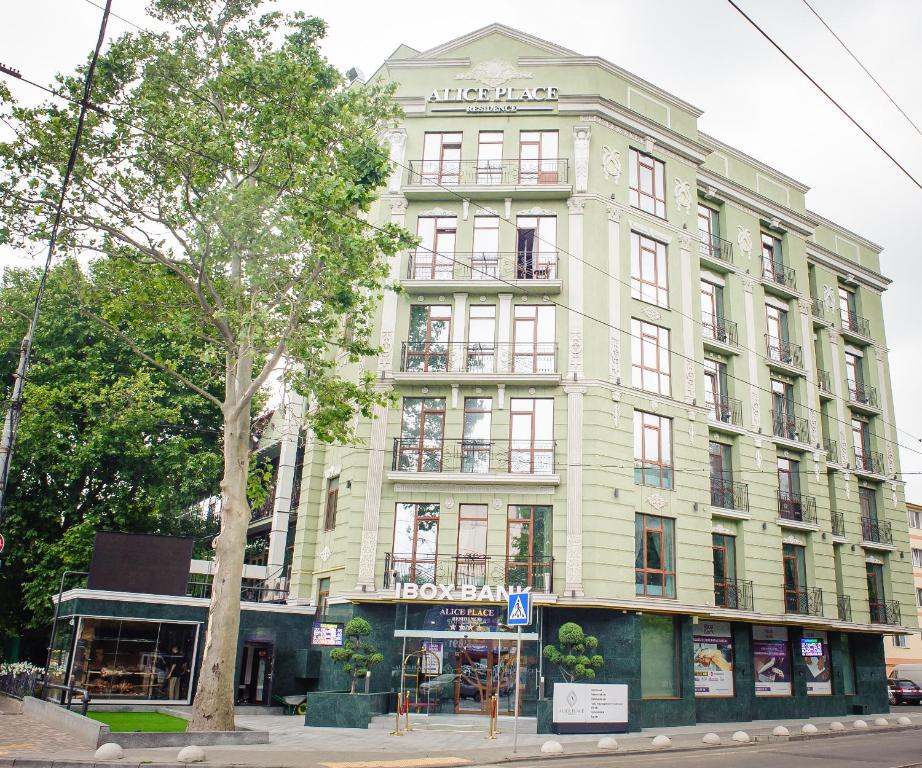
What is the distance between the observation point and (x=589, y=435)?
25.5m

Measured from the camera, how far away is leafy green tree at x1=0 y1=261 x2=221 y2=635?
2827 cm

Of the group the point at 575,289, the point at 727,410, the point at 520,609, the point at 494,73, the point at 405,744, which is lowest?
the point at 405,744

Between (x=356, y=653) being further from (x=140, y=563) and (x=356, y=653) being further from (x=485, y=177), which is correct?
(x=485, y=177)

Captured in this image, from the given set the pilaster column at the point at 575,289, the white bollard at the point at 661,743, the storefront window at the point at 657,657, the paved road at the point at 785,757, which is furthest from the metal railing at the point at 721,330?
the white bollard at the point at 661,743

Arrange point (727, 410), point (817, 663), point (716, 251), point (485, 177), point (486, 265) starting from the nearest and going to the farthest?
point (486, 265), point (485, 177), point (727, 410), point (817, 663), point (716, 251)

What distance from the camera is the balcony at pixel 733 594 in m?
27.8

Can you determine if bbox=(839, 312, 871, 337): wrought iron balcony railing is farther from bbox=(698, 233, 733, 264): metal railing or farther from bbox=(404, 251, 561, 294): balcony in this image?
bbox=(404, 251, 561, 294): balcony

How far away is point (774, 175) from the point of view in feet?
113

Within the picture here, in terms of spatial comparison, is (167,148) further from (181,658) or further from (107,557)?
(181,658)

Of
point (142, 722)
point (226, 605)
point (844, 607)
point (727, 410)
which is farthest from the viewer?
point (844, 607)

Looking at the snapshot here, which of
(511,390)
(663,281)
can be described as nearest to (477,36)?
(663,281)

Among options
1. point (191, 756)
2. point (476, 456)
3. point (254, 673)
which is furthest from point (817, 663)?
point (191, 756)

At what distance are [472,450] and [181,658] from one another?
11.2 m

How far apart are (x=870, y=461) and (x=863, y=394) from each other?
3078mm
